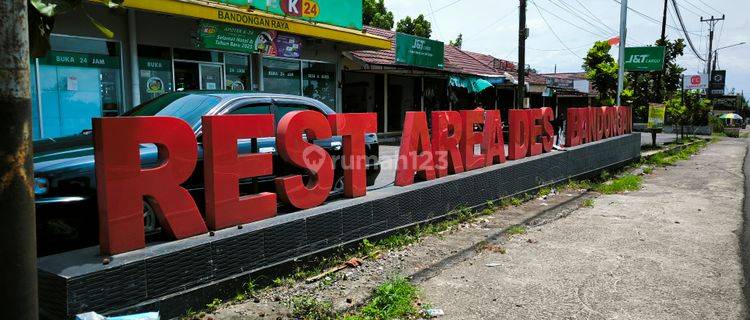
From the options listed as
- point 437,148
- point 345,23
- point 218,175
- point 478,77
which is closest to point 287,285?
point 218,175

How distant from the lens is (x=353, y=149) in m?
6.01

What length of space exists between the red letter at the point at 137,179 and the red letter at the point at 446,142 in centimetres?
382

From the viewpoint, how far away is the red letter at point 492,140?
869 centimetres

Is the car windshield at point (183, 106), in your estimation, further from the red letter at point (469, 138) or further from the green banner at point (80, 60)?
the green banner at point (80, 60)

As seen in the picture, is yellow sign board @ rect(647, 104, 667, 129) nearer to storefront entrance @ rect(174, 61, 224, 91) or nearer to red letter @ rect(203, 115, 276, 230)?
storefront entrance @ rect(174, 61, 224, 91)

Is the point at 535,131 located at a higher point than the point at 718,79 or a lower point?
lower

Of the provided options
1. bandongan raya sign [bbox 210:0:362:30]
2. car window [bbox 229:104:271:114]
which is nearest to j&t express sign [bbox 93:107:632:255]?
car window [bbox 229:104:271:114]

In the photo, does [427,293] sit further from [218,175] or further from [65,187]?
[65,187]

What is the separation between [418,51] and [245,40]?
23.9 ft

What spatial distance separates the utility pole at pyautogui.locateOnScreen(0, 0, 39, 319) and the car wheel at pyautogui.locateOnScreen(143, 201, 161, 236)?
2624mm

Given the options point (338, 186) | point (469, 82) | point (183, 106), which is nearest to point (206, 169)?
point (183, 106)

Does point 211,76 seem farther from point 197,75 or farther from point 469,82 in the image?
point 469,82

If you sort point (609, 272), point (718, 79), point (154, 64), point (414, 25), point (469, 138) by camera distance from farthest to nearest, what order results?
1. point (718, 79)
2. point (414, 25)
3. point (154, 64)
4. point (469, 138)
5. point (609, 272)

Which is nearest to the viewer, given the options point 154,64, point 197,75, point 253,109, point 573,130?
point 253,109
